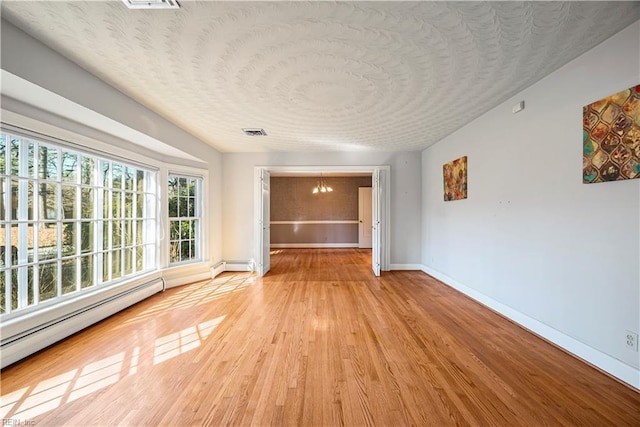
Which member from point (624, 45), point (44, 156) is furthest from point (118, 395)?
point (624, 45)

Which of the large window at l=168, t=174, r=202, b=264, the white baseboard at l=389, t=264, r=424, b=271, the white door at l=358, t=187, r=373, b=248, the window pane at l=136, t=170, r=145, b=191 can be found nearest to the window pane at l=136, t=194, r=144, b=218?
the window pane at l=136, t=170, r=145, b=191

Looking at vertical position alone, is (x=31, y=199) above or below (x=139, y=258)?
above

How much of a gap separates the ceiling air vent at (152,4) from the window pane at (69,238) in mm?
2304

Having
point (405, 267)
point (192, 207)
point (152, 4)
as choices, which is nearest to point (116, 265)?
point (192, 207)

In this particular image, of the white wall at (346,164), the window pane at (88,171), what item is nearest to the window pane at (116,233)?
the window pane at (88,171)

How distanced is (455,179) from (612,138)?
6.77 feet

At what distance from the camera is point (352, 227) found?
8.65 metres

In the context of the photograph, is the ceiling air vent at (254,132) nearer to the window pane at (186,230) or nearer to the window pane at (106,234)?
the window pane at (186,230)

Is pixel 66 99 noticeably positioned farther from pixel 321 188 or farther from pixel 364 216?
pixel 364 216

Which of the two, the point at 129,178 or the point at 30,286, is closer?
the point at 30,286

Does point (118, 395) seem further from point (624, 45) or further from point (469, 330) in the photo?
point (624, 45)

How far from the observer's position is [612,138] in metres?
1.82

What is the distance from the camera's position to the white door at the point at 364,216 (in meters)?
8.45

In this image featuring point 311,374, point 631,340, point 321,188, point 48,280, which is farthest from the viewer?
point 321,188
